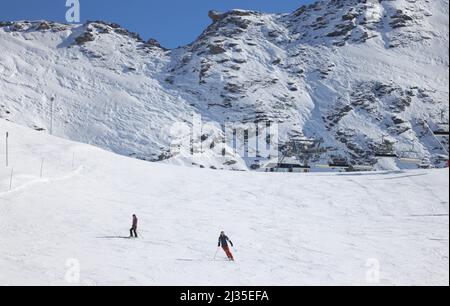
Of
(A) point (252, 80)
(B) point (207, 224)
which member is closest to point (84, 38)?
(A) point (252, 80)

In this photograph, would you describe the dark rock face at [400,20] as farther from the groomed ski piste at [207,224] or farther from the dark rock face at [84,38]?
the groomed ski piste at [207,224]

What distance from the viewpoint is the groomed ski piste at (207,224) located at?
19625 millimetres

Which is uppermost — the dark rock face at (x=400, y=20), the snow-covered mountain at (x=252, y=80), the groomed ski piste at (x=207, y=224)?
the dark rock face at (x=400, y=20)

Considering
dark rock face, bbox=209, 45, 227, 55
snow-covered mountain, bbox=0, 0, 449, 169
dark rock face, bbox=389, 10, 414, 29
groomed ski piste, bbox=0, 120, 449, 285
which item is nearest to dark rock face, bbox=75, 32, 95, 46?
snow-covered mountain, bbox=0, 0, 449, 169

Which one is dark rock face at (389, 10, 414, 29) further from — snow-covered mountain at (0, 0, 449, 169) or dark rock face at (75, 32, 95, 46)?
dark rock face at (75, 32, 95, 46)

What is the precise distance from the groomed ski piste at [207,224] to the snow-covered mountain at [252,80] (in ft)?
216

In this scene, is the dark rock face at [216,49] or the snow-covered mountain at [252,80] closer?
the snow-covered mountain at [252,80]

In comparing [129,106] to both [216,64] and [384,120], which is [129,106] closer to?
[216,64]

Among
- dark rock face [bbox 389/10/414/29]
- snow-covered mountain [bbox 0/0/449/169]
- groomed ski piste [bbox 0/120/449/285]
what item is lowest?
groomed ski piste [bbox 0/120/449/285]

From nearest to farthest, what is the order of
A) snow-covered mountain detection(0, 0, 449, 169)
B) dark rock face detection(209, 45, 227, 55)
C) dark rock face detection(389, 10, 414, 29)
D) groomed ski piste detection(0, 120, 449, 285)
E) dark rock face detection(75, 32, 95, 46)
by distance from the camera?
groomed ski piste detection(0, 120, 449, 285), snow-covered mountain detection(0, 0, 449, 169), dark rock face detection(209, 45, 227, 55), dark rock face detection(75, 32, 95, 46), dark rock face detection(389, 10, 414, 29)

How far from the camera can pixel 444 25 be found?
538 ft

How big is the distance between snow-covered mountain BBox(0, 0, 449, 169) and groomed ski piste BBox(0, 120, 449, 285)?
2587 inches

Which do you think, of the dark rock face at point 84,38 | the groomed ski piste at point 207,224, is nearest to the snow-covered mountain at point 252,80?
the dark rock face at point 84,38

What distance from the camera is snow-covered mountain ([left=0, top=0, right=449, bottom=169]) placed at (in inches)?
4717
